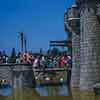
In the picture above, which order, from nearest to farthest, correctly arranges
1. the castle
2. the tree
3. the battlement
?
the castle
the battlement
the tree

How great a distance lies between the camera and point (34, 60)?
1609 inches

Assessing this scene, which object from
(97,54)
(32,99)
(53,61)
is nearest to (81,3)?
(97,54)

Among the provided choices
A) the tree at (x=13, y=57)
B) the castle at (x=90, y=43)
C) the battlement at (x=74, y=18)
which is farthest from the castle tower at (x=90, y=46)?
the tree at (x=13, y=57)

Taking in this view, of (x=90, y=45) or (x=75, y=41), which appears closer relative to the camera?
(x=90, y=45)

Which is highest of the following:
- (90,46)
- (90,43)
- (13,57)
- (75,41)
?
(75,41)

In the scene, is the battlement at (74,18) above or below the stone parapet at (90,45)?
above

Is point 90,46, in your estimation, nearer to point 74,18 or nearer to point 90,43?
point 90,43

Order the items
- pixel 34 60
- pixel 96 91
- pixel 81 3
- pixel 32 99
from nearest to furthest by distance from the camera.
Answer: pixel 32 99 < pixel 96 91 < pixel 81 3 < pixel 34 60

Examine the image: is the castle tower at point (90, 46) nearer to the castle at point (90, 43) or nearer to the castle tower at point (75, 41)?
the castle at point (90, 43)

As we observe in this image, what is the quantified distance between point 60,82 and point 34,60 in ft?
14.7

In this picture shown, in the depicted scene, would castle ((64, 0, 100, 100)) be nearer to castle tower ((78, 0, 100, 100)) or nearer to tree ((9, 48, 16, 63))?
castle tower ((78, 0, 100, 100))

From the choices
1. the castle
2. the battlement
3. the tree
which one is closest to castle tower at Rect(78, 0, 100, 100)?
the castle

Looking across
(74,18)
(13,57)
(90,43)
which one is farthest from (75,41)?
(13,57)

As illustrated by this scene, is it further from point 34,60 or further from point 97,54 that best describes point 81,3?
point 34,60
